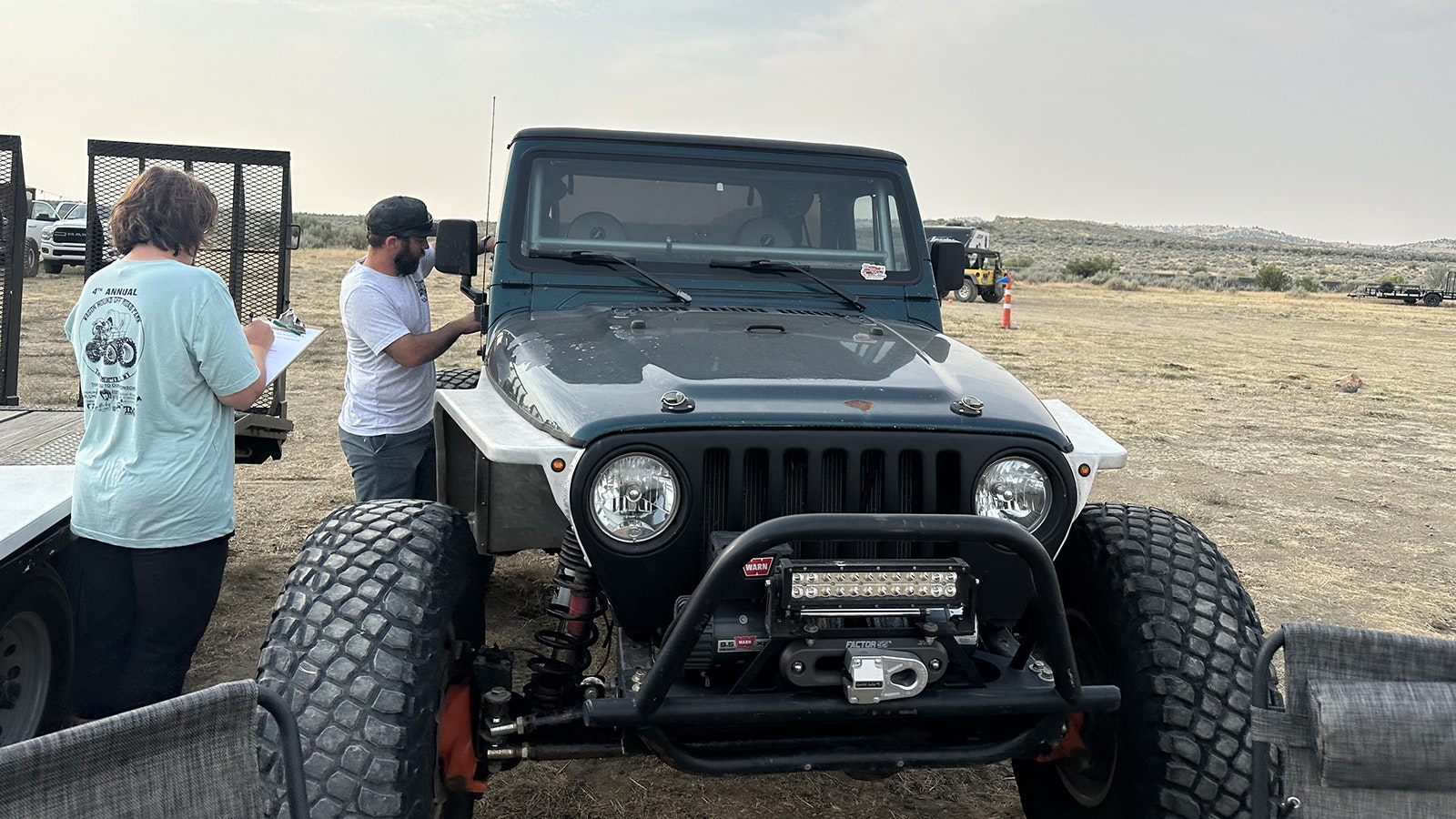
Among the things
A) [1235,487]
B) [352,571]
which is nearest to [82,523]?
[352,571]

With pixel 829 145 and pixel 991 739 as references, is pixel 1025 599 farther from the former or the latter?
pixel 829 145

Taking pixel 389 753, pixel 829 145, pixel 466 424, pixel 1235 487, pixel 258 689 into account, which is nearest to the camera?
pixel 258 689

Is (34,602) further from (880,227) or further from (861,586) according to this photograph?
(880,227)

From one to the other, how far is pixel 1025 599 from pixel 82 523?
7.88ft

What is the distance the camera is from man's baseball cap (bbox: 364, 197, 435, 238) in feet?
14.2

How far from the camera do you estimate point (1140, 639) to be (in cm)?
280

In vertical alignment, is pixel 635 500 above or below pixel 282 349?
below

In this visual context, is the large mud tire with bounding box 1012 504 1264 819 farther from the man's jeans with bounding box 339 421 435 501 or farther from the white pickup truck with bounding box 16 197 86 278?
the white pickup truck with bounding box 16 197 86 278

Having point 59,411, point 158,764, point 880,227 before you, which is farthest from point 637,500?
point 59,411

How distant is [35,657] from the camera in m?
3.49

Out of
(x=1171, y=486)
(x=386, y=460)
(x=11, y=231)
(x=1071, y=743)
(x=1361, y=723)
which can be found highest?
(x=11, y=231)

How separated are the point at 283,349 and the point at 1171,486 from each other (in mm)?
6301

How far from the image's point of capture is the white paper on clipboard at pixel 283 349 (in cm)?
345

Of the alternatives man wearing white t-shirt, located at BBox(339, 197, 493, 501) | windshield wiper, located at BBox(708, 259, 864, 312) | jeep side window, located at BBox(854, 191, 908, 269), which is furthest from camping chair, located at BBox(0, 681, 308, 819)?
jeep side window, located at BBox(854, 191, 908, 269)
